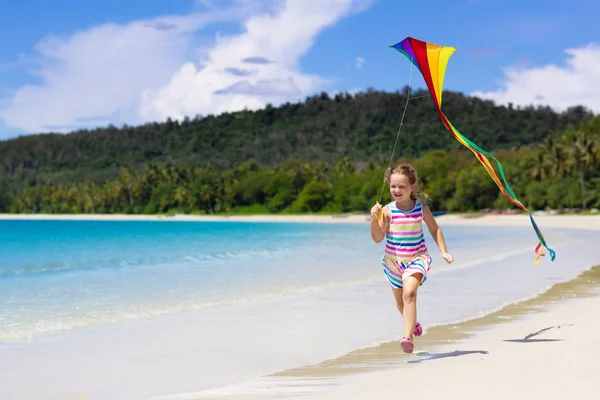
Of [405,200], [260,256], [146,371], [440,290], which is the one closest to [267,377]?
[146,371]

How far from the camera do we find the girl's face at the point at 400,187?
6.05 m

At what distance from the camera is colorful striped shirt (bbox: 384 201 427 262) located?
6090mm

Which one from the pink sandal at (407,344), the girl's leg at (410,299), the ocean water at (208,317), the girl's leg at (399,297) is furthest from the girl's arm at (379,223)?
the ocean water at (208,317)

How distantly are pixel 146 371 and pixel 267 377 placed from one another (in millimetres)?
1172

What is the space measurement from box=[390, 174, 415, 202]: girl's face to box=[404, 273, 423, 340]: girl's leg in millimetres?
702

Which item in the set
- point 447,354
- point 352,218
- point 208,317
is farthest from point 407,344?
point 352,218

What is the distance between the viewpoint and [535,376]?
5.34 m

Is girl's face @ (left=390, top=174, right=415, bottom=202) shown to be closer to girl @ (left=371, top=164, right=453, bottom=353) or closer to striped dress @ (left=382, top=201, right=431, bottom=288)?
girl @ (left=371, top=164, right=453, bottom=353)

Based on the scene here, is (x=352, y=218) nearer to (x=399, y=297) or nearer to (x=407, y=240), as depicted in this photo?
(x=399, y=297)

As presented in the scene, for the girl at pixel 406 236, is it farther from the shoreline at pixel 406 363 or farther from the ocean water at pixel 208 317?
the ocean water at pixel 208 317

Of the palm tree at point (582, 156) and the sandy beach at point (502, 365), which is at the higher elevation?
the palm tree at point (582, 156)

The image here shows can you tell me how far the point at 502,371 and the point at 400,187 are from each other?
1750mm

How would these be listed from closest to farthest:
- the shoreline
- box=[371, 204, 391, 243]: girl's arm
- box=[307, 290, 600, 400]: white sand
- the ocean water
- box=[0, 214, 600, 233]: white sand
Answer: box=[307, 290, 600, 400]: white sand
the shoreline
box=[371, 204, 391, 243]: girl's arm
the ocean water
box=[0, 214, 600, 233]: white sand

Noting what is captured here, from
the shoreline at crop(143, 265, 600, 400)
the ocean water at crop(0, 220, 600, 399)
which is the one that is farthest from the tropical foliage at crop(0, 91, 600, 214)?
the shoreline at crop(143, 265, 600, 400)
